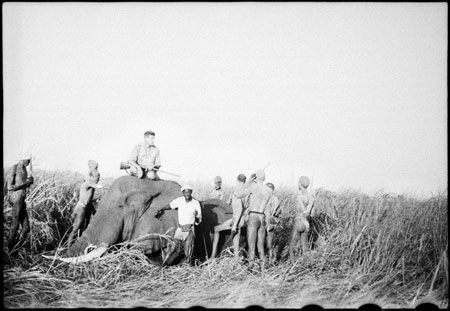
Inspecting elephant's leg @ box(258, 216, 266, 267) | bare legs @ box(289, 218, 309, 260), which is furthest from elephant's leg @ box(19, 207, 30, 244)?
bare legs @ box(289, 218, 309, 260)

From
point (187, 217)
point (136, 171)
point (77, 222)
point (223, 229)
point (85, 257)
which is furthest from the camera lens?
point (136, 171)

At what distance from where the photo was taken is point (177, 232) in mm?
8242

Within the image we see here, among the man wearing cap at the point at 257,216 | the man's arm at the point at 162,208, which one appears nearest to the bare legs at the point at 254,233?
the man wearing cap at the point at 257,216

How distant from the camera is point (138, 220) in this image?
834 cm

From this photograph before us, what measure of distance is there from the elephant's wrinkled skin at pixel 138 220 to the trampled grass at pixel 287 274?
10.7 inches

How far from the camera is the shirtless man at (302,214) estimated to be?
8930 mm

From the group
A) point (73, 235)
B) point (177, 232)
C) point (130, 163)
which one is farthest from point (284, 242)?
point (73, 235)

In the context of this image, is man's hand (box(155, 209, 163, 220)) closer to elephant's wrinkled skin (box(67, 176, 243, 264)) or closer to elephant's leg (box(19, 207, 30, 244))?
elephant's wrinkled skin (box(67, 176, 243, 264))

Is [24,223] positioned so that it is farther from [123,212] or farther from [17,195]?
[123,212]

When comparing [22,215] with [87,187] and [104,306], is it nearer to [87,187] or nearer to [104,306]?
[87,187]

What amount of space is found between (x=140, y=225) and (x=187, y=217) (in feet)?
2.85

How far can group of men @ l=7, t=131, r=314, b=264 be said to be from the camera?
8297 mm

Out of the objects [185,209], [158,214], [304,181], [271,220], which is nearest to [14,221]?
[158,214]

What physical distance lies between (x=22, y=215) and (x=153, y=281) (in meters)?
2.98
